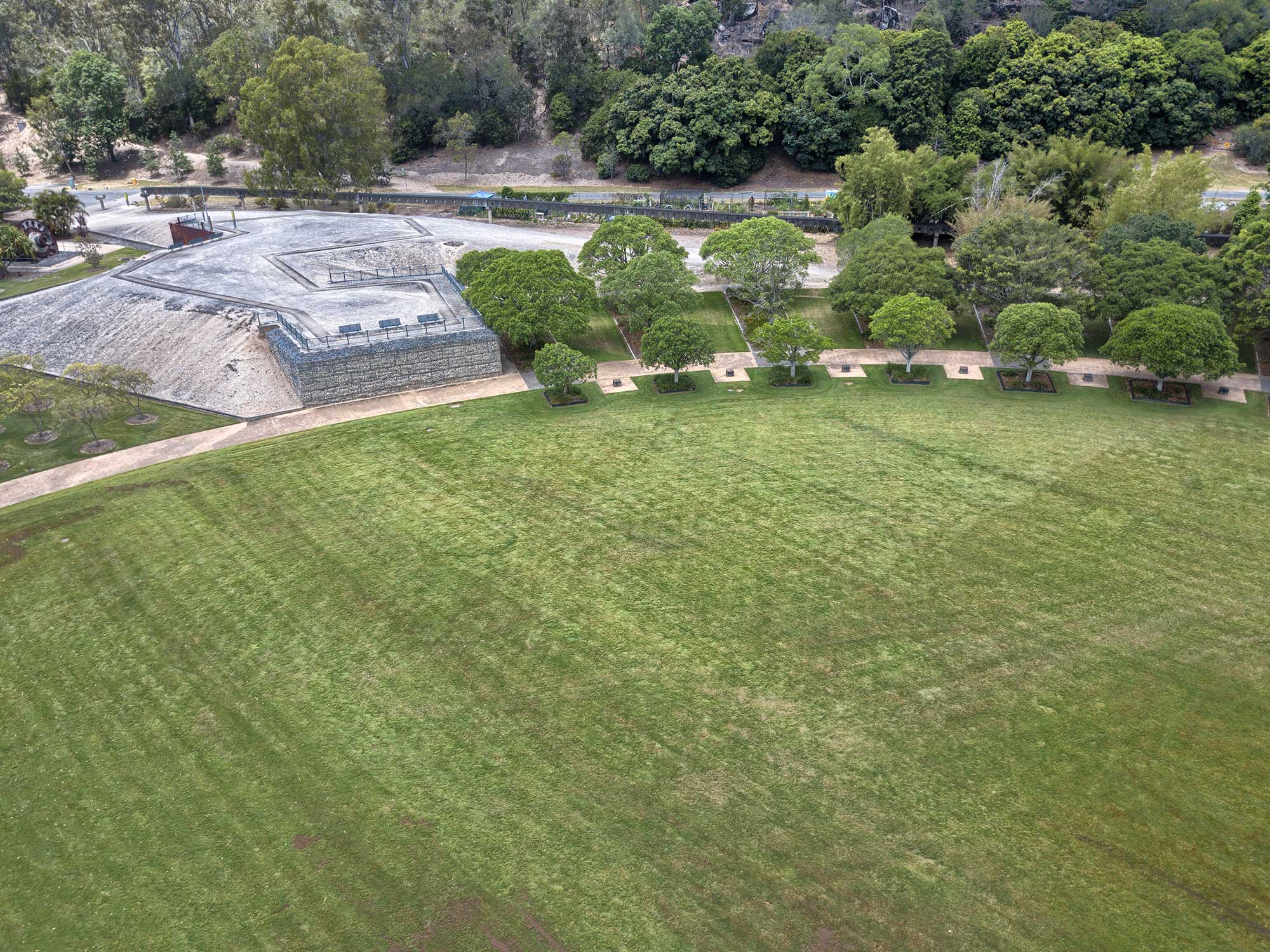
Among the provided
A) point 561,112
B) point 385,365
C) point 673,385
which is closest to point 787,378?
point 673,385

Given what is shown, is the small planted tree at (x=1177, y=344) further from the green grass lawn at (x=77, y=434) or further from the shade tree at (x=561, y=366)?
the green grass lawn at (x=77, y=434)

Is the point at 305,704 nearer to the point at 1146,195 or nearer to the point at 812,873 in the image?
the point at 812,873

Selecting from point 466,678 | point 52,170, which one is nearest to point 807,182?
point 466,678

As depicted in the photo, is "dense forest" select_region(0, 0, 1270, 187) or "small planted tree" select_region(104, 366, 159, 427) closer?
"small planted tree" select_region(104, 366, 159, 427)

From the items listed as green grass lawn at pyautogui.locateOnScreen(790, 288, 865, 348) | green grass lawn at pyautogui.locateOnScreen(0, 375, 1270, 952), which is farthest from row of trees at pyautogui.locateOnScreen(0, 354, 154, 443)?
green grass lawn at pyautogui.locateOnScreen(790, 288, 865, 348)

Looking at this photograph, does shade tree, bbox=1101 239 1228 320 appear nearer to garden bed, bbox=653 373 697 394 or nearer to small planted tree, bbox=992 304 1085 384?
small planted tree, bbox=992 304 1085 384

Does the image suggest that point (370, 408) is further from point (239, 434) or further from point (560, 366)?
point (560, 366)

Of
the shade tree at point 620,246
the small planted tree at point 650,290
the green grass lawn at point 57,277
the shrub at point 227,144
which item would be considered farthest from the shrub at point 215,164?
the small planted tree at point 650,290
